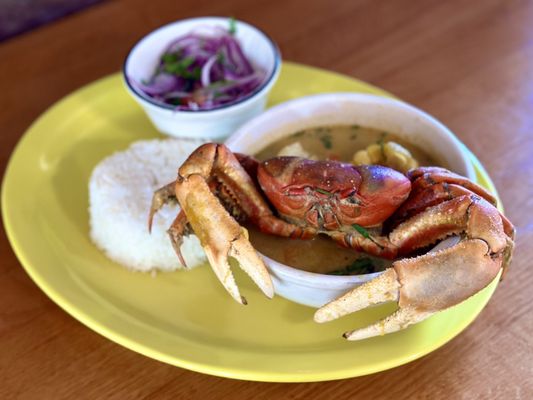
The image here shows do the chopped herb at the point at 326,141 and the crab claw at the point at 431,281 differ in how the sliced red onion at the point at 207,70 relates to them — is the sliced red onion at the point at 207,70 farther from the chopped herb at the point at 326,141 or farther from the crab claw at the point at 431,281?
the crab claw at the point at 431,281

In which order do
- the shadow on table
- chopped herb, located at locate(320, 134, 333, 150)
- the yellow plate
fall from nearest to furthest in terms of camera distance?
the yellow plate → chopped herb, located at locate(320, 134, 333, 150) → the shadow on table

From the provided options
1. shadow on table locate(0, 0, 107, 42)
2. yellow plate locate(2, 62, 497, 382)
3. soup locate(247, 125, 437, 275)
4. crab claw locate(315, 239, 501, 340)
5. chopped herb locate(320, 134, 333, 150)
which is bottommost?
shadow on table locate(0, 0, 107, 42)

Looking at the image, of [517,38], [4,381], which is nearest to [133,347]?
[4,381]

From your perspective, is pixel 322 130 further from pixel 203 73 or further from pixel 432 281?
pixel 432 281

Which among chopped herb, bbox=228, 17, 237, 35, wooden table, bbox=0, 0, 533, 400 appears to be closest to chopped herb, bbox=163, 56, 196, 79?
chopped herb, bbox=228, 17, 237, 35

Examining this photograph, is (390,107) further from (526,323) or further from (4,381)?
(4,381)

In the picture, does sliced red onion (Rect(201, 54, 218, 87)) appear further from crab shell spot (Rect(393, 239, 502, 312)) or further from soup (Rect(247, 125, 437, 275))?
crab shell spot (Rect(393, 239, 502, 312))

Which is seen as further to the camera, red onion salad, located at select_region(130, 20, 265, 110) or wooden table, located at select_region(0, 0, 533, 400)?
red onion salad, located at select_region(130, 20, 265, 110)
